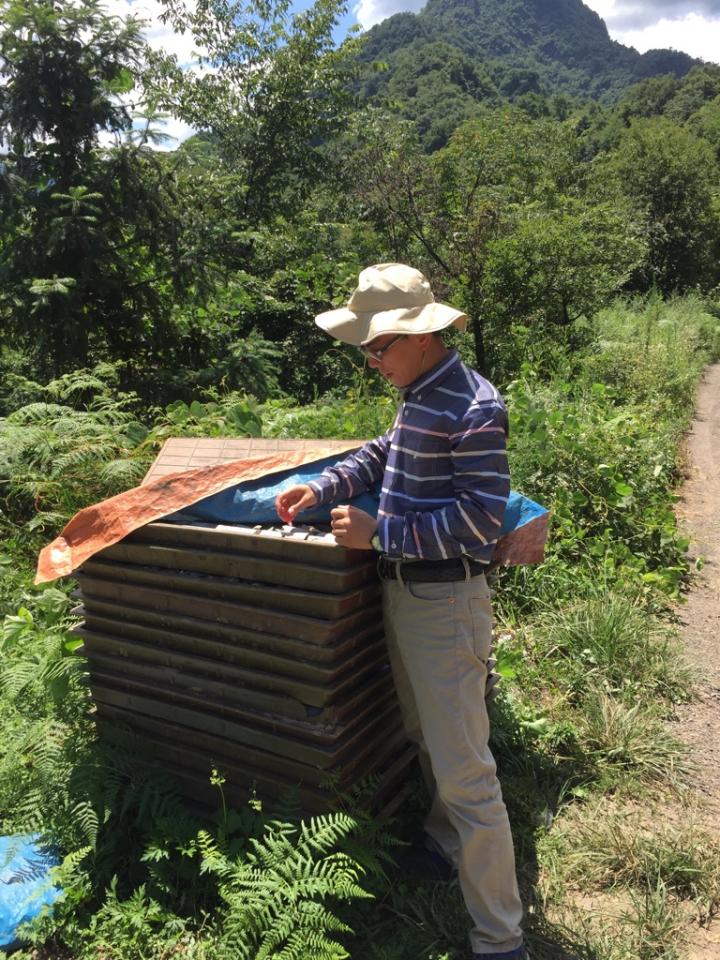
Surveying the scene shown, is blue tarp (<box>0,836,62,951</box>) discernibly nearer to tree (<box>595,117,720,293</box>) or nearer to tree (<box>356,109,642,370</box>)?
tree (<box>356,109,642,370</box>)

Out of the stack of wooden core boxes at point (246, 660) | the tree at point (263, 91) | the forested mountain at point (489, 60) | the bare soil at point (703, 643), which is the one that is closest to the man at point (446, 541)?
the stack of wooden core boxes at point (246, 660)

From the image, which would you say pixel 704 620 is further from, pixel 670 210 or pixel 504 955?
pixel 670 210

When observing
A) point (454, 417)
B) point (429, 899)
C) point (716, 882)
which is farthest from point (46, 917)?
point (716, 882)

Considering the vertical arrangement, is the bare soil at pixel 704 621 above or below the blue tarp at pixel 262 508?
below

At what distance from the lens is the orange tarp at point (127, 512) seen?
262 cm

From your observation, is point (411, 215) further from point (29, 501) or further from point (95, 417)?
point (29, 501)

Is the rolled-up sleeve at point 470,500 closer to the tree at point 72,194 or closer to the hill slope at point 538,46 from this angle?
the tree at point 72,194

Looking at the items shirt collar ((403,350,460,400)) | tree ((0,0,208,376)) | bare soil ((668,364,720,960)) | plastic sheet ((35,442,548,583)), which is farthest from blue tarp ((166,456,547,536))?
tree ((0,0,208,376))

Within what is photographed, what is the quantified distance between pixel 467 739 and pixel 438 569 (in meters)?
0.53

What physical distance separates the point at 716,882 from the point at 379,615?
1.51 m

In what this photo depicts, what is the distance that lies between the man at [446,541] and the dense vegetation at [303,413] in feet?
1.17

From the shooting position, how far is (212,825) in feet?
8.56

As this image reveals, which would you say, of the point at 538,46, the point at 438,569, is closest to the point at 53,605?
the point at 438,569

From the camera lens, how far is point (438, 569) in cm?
221
